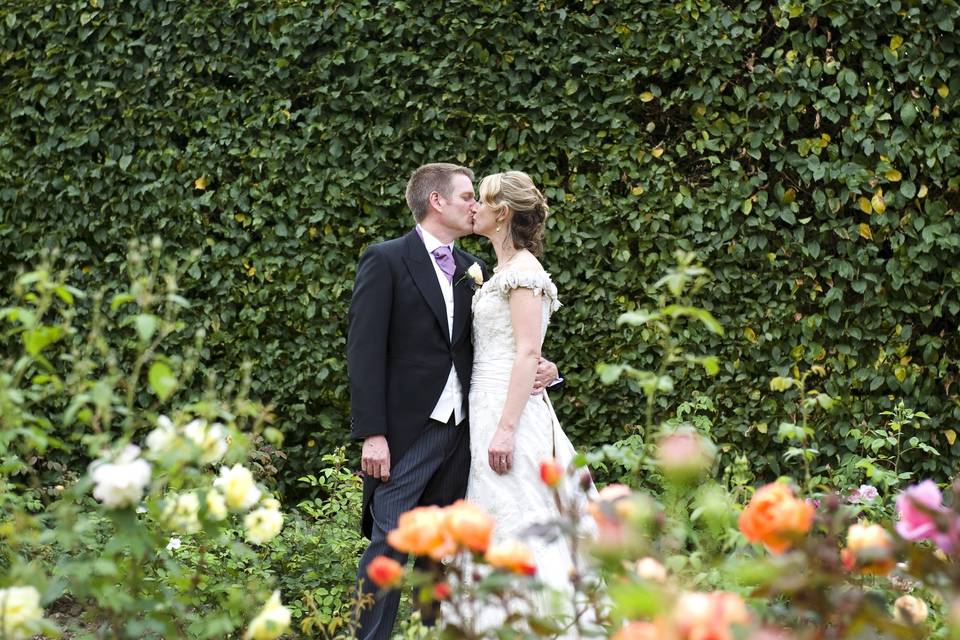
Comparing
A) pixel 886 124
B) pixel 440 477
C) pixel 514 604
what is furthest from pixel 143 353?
pixel 886 124

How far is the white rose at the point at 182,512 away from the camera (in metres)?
1.74

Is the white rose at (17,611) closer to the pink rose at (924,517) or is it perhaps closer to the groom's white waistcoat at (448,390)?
the pink rose at (924,517)

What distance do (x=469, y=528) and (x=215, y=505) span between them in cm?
55

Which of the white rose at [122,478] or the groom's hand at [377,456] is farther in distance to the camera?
the groom's hand at [377,456]

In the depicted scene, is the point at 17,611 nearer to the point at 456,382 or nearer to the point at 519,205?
the point at 456,382

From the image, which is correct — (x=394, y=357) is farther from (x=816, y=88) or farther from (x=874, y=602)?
(x=874, y=602)

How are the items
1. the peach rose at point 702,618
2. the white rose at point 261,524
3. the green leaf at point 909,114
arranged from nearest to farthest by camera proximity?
the peach rose at point 702,618 < the white rose at point 261,524 < the green leaf at point 909,114

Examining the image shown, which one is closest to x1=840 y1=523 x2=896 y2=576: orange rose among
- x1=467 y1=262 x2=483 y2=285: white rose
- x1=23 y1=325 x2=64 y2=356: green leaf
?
x1=23 y1=325 x2=64 y2=356: green leaf

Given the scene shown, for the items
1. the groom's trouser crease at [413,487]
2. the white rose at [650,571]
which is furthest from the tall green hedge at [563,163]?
the white rose at [650,571]

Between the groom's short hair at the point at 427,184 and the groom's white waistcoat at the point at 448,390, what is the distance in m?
0.17

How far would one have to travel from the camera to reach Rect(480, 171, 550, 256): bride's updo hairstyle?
3525mm

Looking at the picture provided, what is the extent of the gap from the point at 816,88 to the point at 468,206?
1.56 metres

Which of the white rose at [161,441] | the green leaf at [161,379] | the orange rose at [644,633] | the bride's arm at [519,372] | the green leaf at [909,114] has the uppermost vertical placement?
the green leaf at [909,114]

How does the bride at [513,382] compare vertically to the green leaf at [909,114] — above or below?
below
